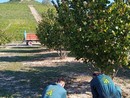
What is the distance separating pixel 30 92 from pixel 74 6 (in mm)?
4645

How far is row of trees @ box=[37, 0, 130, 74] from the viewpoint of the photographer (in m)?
14.6

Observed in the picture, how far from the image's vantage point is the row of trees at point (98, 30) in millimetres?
14641

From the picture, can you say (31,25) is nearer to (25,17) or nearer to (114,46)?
(25,17)

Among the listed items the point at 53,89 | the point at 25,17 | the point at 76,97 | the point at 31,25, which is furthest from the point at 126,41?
the point at 25,17

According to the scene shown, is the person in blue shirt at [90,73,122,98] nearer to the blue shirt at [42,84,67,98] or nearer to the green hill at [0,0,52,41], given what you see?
the blue shirt at [42,84,67,98]

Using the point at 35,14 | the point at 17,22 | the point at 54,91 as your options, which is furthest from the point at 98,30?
the point at 35,14

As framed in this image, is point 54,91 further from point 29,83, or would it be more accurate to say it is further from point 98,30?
point 29,83

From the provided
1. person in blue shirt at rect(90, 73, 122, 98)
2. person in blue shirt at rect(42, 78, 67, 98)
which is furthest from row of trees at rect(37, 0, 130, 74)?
person in blue shirt at rect(42, 78, 67, 98)

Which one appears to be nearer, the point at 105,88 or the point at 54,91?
the point at 54,91

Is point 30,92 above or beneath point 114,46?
beneath

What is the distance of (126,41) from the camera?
14.5 metres

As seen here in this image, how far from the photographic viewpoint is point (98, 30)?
1487cm

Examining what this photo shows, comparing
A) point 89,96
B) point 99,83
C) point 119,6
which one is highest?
point 119,6

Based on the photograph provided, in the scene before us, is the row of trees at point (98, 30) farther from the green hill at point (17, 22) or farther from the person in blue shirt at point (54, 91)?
the green hill at point (17, 22)
